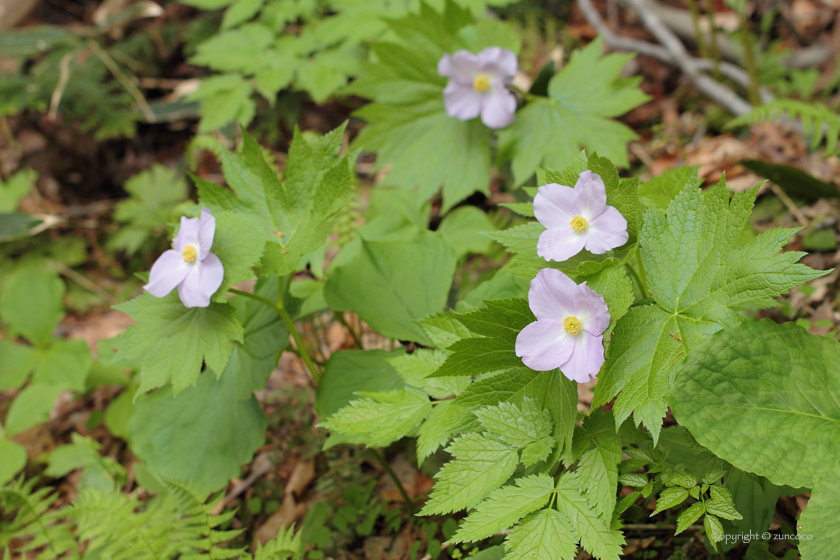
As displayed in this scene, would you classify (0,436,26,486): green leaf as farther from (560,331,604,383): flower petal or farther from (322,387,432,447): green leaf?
(560,331,604,383): flower petal

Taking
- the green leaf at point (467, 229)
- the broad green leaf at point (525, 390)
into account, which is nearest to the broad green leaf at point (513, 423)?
the broad green leaf at point (525, 390)

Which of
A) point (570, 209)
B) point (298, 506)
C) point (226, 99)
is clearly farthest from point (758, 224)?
point (226, 99)

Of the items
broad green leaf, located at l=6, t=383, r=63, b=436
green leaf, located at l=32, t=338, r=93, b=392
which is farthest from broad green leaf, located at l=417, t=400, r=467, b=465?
broad green leaf, located at l=6, t=383, r=63, b=436

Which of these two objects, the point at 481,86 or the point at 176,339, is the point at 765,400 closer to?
the point at 176,339

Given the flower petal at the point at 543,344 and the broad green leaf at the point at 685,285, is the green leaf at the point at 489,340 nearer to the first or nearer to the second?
the flower petal at the point at 543,344

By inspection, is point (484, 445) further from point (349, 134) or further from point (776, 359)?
point (349, 134)
